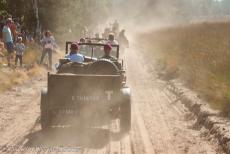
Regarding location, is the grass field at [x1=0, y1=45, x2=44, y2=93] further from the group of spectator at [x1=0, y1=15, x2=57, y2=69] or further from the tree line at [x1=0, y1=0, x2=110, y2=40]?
the tree line at [x1=0, y1=0, x2=110, y2=40]

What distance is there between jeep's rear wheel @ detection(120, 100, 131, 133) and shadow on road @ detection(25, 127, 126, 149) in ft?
0.59

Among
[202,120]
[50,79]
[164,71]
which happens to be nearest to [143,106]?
[202,120]

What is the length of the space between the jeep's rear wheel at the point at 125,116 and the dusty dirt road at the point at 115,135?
0.52 ft

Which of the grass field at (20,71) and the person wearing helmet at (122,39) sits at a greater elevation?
the person wearing helmet at (122,39)

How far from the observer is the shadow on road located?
26.7 ft

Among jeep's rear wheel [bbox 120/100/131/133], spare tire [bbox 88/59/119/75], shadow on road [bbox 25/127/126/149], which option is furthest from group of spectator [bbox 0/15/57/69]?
jeep's rear wheel [bbox 120/100/131/133]

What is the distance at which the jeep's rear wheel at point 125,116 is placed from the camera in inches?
357

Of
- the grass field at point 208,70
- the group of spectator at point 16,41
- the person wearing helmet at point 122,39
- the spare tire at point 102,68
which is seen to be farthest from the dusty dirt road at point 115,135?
the person wearing helmet at point 122,39

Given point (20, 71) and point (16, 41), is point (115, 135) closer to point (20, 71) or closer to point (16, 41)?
point (20, 71)

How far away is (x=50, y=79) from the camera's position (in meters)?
8.66

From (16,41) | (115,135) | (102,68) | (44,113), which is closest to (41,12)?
(16,41)

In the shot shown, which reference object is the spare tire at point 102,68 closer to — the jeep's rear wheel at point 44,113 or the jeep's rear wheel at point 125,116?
the jeep's rear wheel at point 125,116

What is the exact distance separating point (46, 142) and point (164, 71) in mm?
12758

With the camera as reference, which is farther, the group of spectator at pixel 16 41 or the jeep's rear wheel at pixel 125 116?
the group of spectator at pixel 16 41
